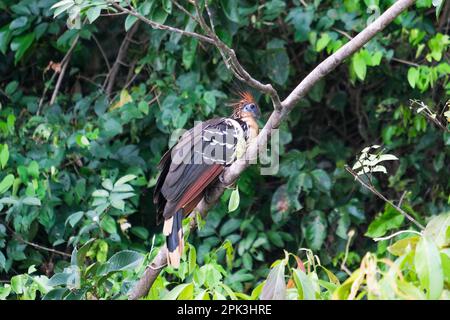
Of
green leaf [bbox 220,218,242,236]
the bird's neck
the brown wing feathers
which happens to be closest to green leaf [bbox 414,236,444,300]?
the brown wing feathers

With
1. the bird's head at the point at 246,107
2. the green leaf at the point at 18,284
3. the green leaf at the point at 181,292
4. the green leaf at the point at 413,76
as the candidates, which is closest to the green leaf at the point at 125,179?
the bird's head at the point at 246,107

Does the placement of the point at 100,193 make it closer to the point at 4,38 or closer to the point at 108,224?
the point at 108,224

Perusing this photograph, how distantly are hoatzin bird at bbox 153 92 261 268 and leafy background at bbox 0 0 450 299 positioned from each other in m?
0.29

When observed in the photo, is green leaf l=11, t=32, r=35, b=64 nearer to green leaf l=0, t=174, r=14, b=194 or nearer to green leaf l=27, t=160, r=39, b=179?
green leaf l=27, t=160, r=39, b=179

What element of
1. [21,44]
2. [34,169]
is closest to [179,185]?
[34,169]

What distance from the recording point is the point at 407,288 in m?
1.87

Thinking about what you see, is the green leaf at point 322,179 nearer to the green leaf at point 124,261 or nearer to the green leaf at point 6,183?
the green leaf at point 6,183

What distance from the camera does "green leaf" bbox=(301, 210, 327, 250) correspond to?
443 centimetres

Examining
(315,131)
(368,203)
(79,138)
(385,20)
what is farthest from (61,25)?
(385,20)

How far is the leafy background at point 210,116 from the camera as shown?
13.6ft

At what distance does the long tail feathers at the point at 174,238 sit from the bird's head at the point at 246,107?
81 cm

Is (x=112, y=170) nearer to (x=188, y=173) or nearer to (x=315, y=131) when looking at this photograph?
→ (x=188, y=173)

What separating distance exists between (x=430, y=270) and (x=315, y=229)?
8.60 feet

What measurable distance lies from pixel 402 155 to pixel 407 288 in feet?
9.85
